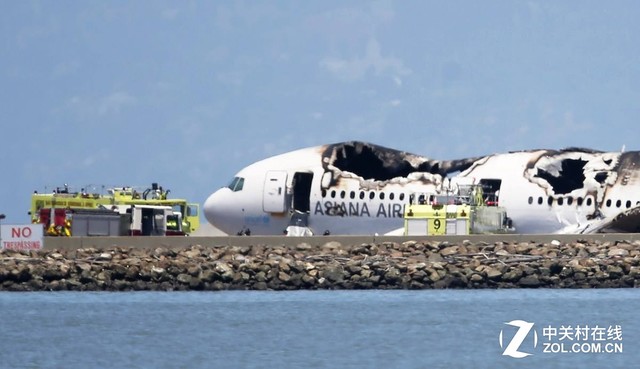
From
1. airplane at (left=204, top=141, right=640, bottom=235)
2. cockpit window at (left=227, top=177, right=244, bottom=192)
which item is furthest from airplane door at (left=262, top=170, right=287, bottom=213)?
cockpit window at (left=227, top=177, right=244, bottom=192)

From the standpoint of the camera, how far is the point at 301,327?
1882 inches

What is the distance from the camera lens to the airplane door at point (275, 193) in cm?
6831

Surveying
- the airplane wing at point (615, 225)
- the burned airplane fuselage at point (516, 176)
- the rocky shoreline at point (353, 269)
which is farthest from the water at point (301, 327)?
the burned airplane fuselage at point (516, 176)

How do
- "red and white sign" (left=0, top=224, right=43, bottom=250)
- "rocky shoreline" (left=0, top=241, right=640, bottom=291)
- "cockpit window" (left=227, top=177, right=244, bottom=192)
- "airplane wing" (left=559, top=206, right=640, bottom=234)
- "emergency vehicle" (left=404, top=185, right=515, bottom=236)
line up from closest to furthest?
"rocky shoreline" (left=0, top=241, right=640, bottom=291)
"airplane wing" (left=559, top=206, right=640, bottom=234)
"red and white sign" (left=0, top=224, right=43, bottom=250)
"emergency vehicle" (left=404, top=185, right=515, bottom=236)
"cockpit window" (left=227, top=177, right=244, bottom=192)

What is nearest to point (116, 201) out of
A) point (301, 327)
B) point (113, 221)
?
point (113, 221)

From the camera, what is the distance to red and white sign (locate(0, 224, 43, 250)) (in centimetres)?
6488

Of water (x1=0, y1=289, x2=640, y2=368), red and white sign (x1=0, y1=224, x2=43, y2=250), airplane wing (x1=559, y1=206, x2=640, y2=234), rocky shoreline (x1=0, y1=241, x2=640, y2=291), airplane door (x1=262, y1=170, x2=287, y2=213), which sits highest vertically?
airplane door (x1=262, y1=170, x2=287, y2=213)

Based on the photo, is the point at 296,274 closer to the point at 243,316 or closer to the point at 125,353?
the point at 243,316

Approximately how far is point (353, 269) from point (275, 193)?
11.8 meters

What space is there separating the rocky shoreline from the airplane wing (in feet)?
14.5

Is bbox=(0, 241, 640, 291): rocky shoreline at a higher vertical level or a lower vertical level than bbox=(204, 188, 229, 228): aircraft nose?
lower

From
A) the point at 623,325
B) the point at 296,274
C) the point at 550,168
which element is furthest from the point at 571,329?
the point at 550,168

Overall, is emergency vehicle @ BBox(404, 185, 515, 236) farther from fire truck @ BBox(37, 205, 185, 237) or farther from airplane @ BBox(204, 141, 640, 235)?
fire truck @ BBox(37, 205, 185, 237)

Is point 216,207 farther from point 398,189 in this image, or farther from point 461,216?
point 461,216
